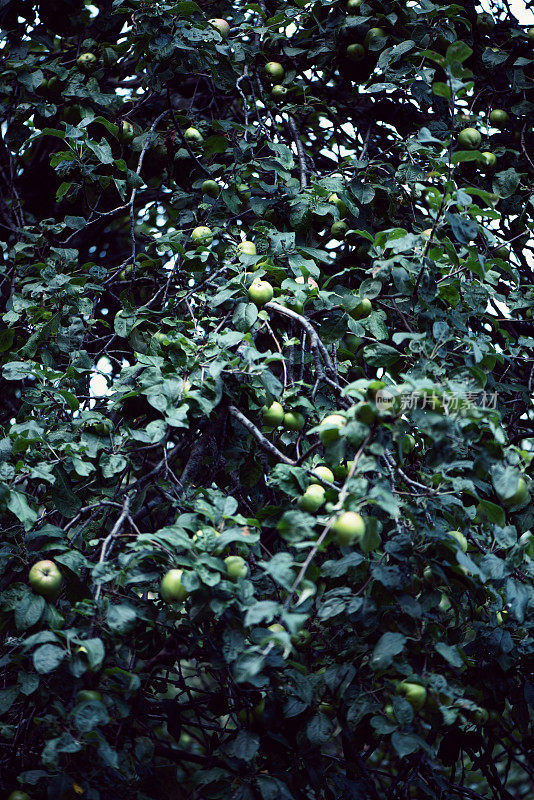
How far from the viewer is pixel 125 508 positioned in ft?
4.67

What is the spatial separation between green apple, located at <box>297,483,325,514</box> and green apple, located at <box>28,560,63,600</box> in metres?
0.50

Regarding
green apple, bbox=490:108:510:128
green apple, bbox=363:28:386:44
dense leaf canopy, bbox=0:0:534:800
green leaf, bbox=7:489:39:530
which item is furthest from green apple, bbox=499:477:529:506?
green apple, bbox=363:28:386:44

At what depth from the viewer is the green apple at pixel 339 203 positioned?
6.91 ft

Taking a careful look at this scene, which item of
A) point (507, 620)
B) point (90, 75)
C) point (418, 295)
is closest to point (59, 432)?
point (418, 295)

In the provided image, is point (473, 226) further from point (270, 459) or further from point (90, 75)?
point (90, 75)

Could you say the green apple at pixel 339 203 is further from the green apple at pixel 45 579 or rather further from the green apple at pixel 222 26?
the green apple at pixel 45 579

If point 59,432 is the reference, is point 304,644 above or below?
below

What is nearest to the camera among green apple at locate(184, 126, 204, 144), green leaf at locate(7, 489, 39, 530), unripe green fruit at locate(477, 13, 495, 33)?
green leaf at locate(7, 489, 39, 530)

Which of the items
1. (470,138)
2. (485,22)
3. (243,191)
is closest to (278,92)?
(243,191)

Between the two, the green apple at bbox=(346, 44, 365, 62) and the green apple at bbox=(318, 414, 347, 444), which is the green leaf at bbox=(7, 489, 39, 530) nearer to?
the green apple at bbox=(318, 414, 347, 444)

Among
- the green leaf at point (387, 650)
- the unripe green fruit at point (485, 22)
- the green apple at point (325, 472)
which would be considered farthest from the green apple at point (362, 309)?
the unripe green fruit at point (485, 22)

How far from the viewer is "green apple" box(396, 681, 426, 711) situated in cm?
134

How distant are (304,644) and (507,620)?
483mm

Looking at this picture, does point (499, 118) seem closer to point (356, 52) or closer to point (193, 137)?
point (356, 52)
